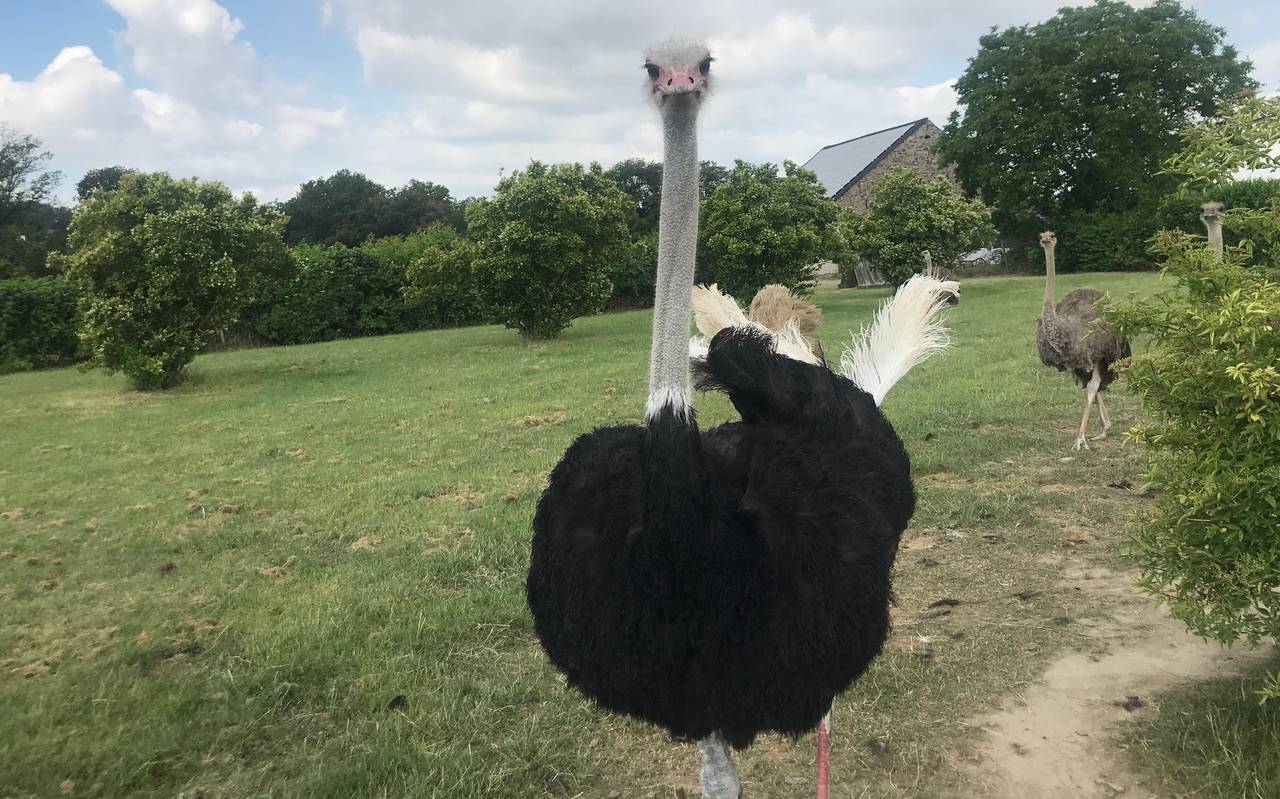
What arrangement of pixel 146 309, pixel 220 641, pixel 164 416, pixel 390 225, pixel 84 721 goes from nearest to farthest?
pixel 84 721, pixel 220 641, pixel 164 416, pixel 146 309, pixel 390 225

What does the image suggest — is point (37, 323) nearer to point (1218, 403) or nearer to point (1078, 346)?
point (1078, 346)

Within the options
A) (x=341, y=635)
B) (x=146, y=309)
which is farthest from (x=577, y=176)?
(x=341, y=635)

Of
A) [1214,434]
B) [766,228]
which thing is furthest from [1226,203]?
[766,228]

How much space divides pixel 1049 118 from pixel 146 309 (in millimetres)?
26289

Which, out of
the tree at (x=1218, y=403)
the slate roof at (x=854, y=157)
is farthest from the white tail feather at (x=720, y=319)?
the slate roof at (x=854, y=157)

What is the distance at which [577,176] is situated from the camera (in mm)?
15312

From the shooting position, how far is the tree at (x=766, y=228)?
55.6 ft

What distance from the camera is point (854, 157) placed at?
39125 millimetres

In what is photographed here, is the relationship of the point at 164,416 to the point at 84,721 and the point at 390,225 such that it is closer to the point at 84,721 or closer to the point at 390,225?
the point at 84,721

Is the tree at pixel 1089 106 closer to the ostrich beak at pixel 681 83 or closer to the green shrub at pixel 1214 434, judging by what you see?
the green shrub at pixel 1214 434

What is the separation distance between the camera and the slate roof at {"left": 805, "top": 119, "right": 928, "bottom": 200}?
35.8 metres

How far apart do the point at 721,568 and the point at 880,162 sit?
37.0 m

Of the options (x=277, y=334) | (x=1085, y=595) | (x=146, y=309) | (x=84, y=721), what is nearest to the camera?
(x=84, y=721)

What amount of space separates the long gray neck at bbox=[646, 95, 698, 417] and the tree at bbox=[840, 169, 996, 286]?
17.0 meters
